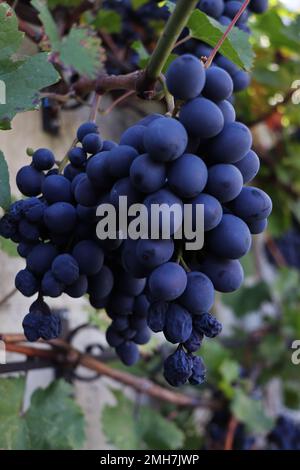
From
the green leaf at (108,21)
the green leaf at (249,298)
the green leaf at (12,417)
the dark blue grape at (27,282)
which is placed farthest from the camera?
the green leaf at (249,298)

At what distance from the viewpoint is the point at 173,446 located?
38.4 inches

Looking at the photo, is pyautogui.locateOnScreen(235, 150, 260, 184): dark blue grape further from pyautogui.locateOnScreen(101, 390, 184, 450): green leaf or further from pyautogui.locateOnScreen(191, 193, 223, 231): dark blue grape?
pyautogui.locateOnScreen(101, 390, 184, 450): green leaf

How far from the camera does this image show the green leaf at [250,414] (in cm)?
108

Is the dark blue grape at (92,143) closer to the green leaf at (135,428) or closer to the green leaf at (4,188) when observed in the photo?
the green leaf at (4,188)

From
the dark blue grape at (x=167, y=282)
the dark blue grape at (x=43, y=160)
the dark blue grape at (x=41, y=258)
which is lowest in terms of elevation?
the dark blue grape at (x=41, y=258)

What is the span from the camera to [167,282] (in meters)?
0.42

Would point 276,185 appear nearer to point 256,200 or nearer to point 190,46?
point 190,46

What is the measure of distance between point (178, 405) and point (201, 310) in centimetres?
80

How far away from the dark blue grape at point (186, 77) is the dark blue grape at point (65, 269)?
0.18 metres

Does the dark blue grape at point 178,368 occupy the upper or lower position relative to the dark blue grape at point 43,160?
lower

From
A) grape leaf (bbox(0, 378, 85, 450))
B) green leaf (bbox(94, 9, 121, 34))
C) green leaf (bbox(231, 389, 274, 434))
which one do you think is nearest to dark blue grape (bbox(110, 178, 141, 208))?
grape leaf (bbox(0, 378, 85, 450))

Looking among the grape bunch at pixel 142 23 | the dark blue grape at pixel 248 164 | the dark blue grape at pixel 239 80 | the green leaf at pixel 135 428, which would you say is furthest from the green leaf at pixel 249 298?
the dark blue grape at pixel 248 164

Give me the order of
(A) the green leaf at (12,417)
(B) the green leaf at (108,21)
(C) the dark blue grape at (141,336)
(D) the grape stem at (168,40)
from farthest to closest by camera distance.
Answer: (B) the green leaf at (108,21) → (A) the green leaf at (12,417) → (C) the dark blue grape at (141,336) → (D) the grape stem at (168,40)

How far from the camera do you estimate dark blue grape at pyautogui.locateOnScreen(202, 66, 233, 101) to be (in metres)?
0.45
